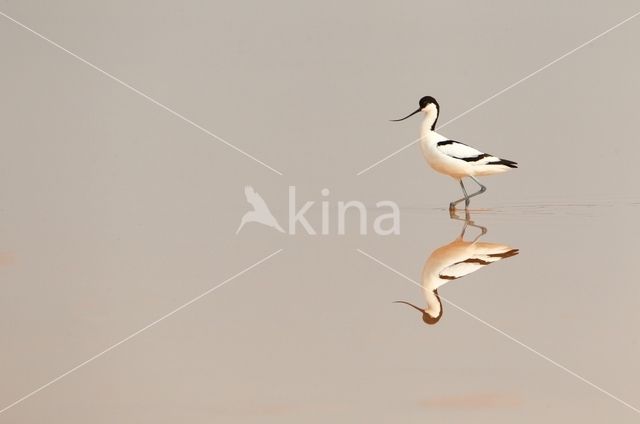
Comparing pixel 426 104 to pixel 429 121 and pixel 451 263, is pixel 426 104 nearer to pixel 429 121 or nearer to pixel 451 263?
pixel 429 121

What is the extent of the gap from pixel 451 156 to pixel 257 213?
33.6 inches

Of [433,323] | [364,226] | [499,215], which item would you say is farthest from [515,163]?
[433,323]

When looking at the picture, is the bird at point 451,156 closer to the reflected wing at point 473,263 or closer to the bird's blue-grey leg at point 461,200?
the bird's blue-grey leg at point 461,200

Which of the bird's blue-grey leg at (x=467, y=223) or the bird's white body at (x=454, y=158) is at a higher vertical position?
the bird's white body at (x=454, y=158)

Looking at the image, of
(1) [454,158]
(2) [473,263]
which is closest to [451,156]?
(1) [454,158]

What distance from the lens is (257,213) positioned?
4.21 m

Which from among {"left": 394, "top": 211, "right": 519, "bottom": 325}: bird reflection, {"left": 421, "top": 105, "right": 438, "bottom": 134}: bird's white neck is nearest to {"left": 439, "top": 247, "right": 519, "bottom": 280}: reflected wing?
{"left": 394, "top": 211, "right": 519, "bottom": 325}: bird reflection

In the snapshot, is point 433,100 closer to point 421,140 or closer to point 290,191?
point 421,140

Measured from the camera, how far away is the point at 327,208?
422cm

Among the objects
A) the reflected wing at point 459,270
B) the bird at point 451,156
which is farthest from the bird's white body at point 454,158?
the reflected wing at point 459,270

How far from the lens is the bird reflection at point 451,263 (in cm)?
353

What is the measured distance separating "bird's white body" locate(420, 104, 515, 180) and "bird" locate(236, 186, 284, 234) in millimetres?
731

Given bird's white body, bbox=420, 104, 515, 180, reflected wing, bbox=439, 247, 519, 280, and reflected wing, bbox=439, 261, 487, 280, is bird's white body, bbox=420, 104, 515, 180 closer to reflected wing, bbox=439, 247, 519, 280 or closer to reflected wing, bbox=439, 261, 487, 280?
reflected wing, bbox=439, 247, 519, 280

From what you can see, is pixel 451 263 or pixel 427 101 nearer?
pixel 451 263
